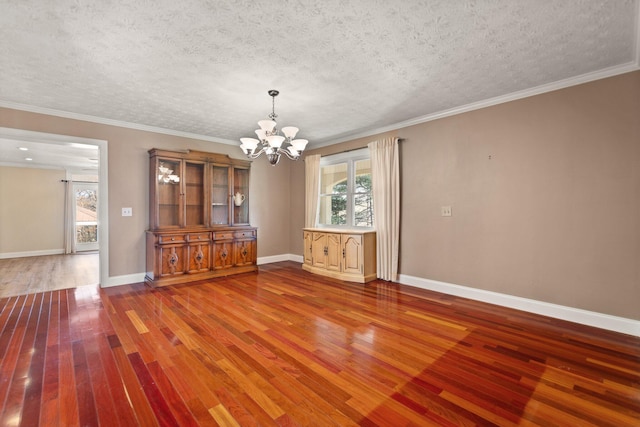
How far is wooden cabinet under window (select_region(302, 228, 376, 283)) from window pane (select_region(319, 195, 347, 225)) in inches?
27.0

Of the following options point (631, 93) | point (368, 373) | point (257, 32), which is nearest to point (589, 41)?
point (631, 93)

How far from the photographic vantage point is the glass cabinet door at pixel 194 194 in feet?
16.9

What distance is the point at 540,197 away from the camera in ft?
11.0

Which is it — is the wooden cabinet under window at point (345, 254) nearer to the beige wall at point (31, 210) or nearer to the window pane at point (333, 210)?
the window pane at point (333, 210)

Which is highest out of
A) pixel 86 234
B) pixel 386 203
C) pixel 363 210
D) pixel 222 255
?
pixel 386 203

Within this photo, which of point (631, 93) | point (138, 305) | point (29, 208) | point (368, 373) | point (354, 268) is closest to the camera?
point (368, 373)

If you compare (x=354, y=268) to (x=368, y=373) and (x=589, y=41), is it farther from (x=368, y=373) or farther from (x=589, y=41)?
(x=589, y=41)

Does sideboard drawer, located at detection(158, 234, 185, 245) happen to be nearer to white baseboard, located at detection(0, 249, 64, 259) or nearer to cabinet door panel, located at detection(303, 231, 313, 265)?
cabinet door panel, located at detection(303, 231, 313, 265)

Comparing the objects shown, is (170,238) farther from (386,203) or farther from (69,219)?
(69,219)

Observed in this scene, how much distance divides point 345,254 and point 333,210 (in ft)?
4.39

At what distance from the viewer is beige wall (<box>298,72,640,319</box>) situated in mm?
2879

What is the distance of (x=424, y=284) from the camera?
4.40 meters

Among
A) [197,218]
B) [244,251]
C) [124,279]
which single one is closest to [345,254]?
[244,251]

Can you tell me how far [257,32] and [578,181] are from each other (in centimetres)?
358
